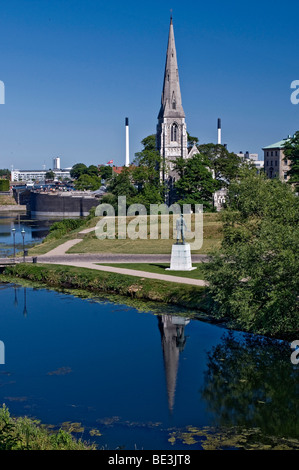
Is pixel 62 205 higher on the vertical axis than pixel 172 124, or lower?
lower

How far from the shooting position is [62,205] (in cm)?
15662

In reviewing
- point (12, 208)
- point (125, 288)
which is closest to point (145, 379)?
point (125, 288)

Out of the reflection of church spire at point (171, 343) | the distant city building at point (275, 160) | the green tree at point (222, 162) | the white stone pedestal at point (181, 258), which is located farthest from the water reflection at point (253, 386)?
the distant city building at point (275, 160)

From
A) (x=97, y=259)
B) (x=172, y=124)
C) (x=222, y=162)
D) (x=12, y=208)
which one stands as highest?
(x=172, y=124)

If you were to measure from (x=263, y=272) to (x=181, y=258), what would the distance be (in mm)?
16424

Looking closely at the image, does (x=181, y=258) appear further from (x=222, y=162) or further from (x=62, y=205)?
(x=62, y=205)

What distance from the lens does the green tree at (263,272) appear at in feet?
96.9

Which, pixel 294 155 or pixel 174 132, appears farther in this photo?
pixel 174 132

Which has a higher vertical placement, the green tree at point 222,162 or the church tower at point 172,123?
the church tower at point 172,123

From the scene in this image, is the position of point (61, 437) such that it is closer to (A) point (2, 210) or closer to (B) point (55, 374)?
(B) point (55, 374)

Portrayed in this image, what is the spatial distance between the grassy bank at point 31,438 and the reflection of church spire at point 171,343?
16.4 feet

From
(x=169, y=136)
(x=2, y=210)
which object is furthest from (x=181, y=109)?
(x=2, y=210)

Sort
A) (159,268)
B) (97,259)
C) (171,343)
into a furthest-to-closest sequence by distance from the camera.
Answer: (97,259) → (159,268) → (171,343)

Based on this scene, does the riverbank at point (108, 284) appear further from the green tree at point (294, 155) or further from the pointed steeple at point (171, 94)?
the pointed steeple at point (171, 94)
